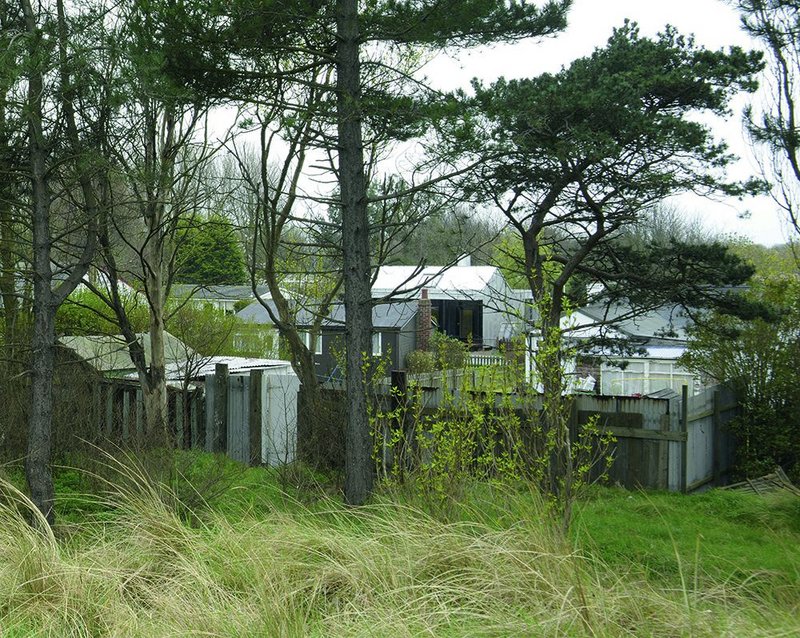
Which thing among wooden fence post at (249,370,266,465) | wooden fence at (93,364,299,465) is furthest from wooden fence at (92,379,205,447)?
wooden fence post at (249,370,266,465)

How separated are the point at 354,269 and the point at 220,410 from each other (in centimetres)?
673

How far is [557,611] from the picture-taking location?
359cm

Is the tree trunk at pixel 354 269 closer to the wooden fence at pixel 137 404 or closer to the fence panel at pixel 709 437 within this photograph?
the wooden fence at pixel 137 404

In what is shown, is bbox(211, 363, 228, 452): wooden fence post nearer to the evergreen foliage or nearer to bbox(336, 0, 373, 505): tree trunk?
the evergreen foliage

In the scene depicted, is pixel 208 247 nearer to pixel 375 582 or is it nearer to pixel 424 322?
pixel 424 322

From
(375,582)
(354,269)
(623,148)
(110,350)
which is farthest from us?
(110,350)

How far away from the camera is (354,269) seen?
741cm

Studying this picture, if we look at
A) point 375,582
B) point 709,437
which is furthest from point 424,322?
point 375,582

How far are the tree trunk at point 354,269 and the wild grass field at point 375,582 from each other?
78 cm

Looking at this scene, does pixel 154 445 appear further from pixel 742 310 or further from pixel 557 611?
pixel 742 310

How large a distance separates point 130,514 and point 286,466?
8.94ft

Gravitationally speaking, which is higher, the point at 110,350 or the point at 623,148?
the point at 623,148

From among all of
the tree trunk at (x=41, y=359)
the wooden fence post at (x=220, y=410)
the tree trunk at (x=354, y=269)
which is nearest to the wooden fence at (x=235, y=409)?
the wooden fence post at (x=220, y=410)

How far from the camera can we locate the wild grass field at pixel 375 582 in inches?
142
